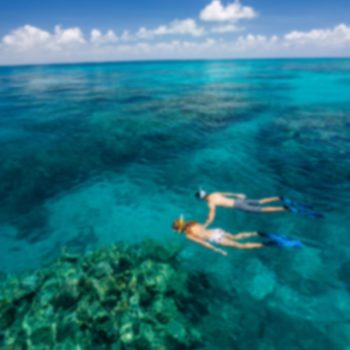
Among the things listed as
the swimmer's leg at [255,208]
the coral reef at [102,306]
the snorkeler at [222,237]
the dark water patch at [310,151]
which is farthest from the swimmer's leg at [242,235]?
the dark water patch at [310,151]

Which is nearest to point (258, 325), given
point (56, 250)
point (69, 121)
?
point (56, 250)

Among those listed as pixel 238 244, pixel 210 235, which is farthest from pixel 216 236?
pixel 238 244

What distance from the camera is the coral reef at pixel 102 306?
7.76 m

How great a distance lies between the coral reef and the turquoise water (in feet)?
4.09

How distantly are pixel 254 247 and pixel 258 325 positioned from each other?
3344 millimetres

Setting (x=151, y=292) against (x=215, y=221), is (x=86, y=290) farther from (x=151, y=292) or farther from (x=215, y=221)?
(x=215, y=221)

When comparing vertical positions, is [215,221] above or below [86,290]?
below

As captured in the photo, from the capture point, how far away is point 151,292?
898cm

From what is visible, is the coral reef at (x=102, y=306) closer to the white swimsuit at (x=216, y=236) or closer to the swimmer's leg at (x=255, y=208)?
the white swimsuit at (x=216, y=236)

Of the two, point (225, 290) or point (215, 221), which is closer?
point (225, 290)

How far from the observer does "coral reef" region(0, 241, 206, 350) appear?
305 inches

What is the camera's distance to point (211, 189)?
1612cm

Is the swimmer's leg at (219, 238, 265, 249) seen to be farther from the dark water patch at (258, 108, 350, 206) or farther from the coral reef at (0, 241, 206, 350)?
the dark water patch at (258, 108, 350, 206)

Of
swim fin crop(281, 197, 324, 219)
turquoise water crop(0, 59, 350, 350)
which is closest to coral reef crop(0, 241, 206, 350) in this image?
turquoise water crop(0, 59, 350, 350)
